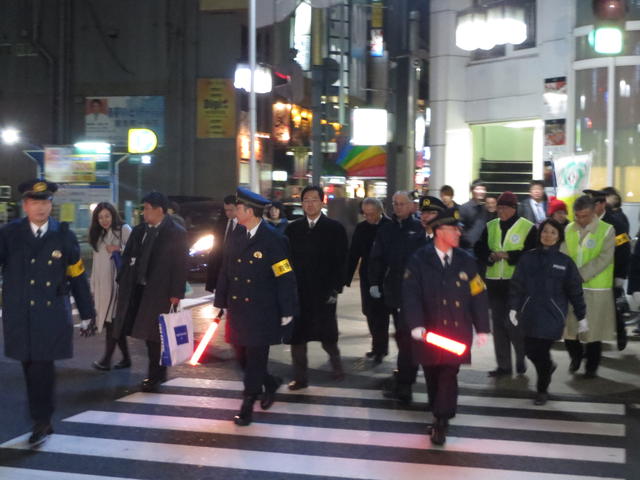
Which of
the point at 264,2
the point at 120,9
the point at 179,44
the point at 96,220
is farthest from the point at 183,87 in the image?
the point at 96,220

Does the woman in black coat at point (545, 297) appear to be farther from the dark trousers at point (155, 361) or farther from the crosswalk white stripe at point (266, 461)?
the dark trousers at point (155, 361)

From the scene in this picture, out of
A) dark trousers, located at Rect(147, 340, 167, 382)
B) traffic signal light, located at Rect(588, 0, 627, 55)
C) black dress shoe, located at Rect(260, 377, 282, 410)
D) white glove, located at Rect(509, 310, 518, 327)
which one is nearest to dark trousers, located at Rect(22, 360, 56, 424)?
dark trousers, located at Rect(147, 340, 167, 382)

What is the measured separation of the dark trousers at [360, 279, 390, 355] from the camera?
939 cm

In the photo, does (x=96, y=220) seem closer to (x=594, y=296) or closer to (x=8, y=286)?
(x=8, y=286)

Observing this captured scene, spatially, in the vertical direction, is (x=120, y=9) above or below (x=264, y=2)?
above

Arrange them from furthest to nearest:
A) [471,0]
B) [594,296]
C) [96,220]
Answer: [471,0], [96,220], [594,296]

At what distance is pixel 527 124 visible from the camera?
20.4 m

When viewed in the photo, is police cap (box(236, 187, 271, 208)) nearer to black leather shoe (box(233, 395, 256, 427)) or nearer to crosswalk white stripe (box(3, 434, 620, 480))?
black leather shoe (box(233, 395, 256, 427))

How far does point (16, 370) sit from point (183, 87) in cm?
2460

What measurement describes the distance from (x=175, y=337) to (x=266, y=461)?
81.7 inches

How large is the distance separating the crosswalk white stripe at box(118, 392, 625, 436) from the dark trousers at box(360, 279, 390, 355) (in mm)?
1792

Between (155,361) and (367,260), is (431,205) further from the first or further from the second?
(155,361)

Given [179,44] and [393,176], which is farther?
[179,44]

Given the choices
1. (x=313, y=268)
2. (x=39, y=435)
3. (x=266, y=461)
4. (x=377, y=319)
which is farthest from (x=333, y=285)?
(x=39, y=435)
